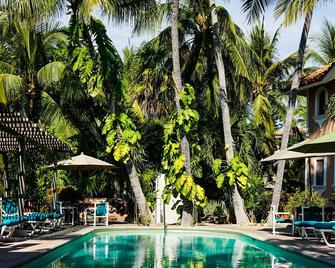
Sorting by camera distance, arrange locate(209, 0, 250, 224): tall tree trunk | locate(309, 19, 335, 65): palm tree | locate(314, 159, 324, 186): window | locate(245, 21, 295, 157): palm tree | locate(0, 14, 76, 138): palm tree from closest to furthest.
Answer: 1. locate(209, 0, 250, 224): tall tree trunk
2. locate(0, 14, 76, 138): palm tree
3. locate(314, 159, 324, 186): window
4. locate(245, 21, 295, 157): palm tree
5. locate(309, 19, 335, 65): palm tree

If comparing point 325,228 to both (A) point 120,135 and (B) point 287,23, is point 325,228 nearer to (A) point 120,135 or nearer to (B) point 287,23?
(A) point 120,135

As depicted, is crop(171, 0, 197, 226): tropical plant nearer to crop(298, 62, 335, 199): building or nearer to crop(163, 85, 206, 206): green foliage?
crop(163, 85, 206, 206): green foliage

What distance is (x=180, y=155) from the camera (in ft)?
64.5

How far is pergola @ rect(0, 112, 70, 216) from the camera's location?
1303 centimetres

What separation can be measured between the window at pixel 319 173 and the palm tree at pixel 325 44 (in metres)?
11.2

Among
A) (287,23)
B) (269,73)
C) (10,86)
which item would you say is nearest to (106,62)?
(10,86)

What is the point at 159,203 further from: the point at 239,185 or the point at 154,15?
the point at 154,15

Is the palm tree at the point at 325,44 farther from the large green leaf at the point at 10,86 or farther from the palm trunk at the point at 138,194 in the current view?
the large green leaf at the point at 10,86

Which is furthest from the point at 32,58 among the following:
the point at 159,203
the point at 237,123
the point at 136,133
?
the point at 237,123

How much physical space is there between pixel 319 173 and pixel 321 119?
216 cm

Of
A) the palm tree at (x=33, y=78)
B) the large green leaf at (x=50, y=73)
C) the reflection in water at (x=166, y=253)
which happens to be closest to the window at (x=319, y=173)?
the reflection in water at (x=166, y=253)

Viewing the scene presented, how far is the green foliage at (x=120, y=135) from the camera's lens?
63.6ft

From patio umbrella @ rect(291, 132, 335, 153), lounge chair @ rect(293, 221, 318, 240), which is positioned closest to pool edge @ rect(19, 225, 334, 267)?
lounge chair @ rect(293, 221, 318, 240)

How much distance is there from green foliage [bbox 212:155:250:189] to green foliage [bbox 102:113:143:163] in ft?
10.3
